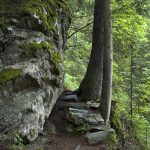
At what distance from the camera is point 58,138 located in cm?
945

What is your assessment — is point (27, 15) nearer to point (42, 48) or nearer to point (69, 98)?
point (42, 48)

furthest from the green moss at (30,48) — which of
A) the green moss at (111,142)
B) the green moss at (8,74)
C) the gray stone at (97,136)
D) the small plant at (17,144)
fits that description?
the green moss at (111,142)

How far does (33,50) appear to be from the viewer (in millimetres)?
9250

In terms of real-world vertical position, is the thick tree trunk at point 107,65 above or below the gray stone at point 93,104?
above

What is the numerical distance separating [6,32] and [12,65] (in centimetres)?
112

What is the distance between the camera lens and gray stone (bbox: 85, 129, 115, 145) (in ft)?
30.3

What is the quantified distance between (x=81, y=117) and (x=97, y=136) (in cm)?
116

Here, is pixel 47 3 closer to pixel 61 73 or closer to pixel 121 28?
pixel 61 73

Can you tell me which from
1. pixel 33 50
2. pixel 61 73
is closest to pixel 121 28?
pixel 61 73

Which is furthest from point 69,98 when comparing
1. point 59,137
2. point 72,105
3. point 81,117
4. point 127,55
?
point 127,55

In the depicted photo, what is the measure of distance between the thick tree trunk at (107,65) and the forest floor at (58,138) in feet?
4.60

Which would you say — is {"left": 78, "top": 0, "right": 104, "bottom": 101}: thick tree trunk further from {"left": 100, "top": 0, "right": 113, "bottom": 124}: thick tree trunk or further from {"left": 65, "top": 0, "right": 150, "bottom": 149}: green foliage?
{"left": 100, "top": 0, "right": 113, "bottom": 124}: thick tree trunk

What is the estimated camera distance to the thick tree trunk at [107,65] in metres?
10.3

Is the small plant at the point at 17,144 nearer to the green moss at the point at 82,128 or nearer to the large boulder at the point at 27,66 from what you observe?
the large boulder at the point at 27,66
